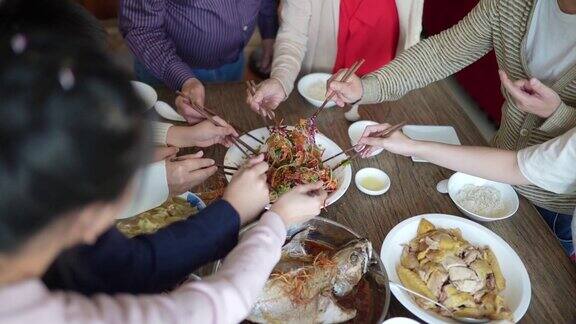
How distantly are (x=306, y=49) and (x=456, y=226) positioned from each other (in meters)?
1.00

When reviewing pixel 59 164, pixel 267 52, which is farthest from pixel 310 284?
pixel 267 52

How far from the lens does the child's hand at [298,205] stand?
96cm

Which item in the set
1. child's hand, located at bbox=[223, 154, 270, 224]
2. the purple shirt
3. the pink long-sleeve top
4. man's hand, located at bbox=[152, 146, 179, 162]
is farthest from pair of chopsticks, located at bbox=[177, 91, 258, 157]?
the pink long-sleeve top

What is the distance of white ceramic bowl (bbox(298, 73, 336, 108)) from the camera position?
1656mm

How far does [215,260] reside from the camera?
1005 mm

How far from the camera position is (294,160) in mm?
1371

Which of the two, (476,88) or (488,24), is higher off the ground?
(488,24)

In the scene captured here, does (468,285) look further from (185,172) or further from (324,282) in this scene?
(185,172)

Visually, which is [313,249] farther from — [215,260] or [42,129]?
[42,129]

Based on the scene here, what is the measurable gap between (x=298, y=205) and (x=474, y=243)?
518 mm

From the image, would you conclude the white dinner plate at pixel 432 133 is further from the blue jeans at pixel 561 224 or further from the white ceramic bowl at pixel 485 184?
the blue jeans at pixel 561 224

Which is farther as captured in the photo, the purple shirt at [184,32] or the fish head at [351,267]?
the purple shirt at [184,32]

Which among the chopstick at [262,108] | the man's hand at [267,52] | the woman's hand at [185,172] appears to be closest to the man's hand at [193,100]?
the chopstick at [262,108]

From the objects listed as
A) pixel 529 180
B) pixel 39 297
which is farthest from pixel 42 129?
pixel 529 180
